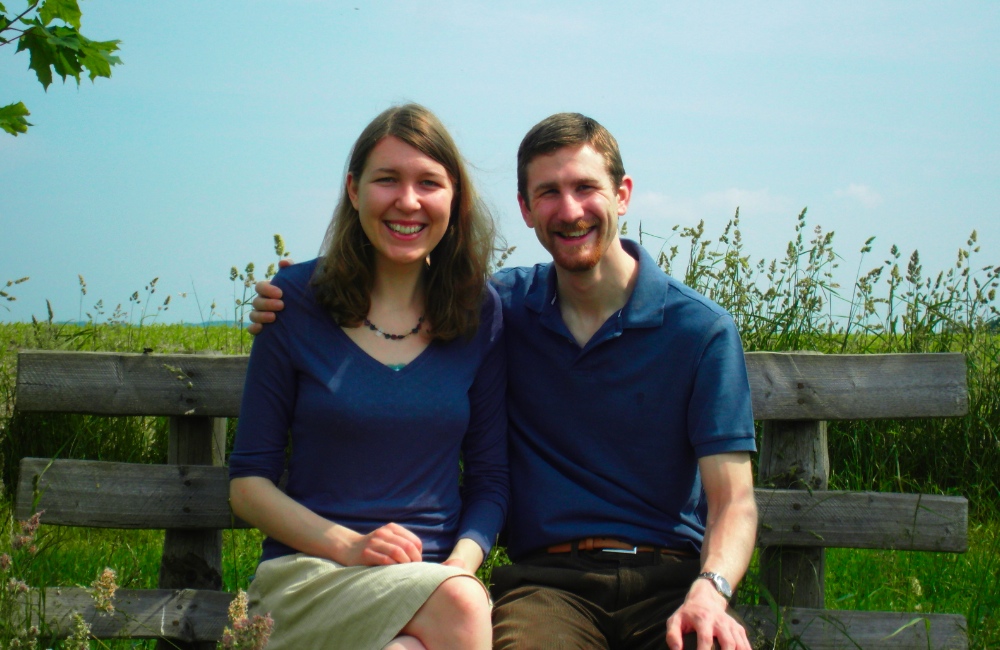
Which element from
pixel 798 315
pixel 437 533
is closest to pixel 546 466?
pixel 437 533

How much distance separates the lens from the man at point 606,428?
9.46 feet

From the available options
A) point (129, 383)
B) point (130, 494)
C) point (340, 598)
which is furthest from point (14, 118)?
point (340, 598)

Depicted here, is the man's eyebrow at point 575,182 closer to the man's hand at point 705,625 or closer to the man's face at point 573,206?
the man's face at point 573,206

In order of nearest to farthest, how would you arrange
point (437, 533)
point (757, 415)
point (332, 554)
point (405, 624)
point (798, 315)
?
point (405, 624)
point (332, 554)
point (437, 533)
point (757, 415)
point (798, 315)

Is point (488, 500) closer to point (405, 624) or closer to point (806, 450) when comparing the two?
point (405, 624)

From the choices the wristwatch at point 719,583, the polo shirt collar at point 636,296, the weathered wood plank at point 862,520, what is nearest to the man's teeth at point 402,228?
the polo shirt collar at point 636,296

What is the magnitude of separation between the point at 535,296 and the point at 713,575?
1.09 m

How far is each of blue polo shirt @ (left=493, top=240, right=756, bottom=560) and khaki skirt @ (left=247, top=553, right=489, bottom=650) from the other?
23.3 inches

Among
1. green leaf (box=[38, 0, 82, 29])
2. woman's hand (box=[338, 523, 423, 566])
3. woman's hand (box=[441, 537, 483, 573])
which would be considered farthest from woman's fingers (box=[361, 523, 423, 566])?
green leaf (box=[38, 0, 82, 29])

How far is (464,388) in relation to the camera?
9.79 ft

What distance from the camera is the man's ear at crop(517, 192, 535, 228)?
10.6ft

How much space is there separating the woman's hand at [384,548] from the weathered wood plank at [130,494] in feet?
3.19

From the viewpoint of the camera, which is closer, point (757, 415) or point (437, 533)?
point (437, 533)

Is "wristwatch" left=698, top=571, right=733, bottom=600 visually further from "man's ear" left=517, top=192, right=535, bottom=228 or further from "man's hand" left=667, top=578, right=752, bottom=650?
"man's ear" left=517, top=192, right=535, bottom=228
